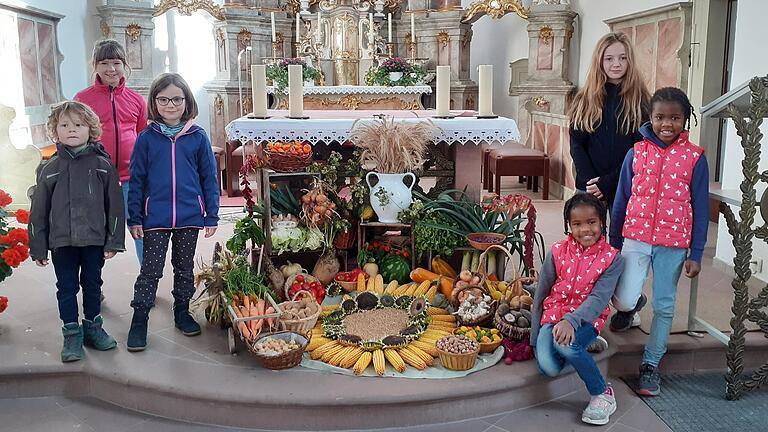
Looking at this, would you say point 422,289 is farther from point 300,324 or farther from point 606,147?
point 606,147

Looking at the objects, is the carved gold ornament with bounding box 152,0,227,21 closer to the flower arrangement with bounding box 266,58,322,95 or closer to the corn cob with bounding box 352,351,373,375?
the flower arrangement with bounding box 266,58,322,95

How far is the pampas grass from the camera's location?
432cm

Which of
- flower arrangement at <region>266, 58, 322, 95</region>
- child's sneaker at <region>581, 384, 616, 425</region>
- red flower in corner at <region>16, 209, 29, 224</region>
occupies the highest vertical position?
flower arrangement at <region>266, 58, 322, 95</region>

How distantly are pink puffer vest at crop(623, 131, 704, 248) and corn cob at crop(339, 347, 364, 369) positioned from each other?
1533mm

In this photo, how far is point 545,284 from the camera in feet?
10.9

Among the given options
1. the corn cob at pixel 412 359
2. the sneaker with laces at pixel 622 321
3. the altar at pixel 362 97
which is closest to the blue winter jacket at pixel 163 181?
the corn cob at pixel 412 359

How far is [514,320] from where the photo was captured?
12.2ft

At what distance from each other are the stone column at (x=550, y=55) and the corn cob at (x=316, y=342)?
20.7 feet

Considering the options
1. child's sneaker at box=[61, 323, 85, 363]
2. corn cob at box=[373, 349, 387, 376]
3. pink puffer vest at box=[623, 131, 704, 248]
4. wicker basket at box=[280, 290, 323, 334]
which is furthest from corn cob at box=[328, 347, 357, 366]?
pink puffer vest at box=[623, 131, 704, 248]

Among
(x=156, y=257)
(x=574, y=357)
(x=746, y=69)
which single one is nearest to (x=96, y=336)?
(x=156, y=257)

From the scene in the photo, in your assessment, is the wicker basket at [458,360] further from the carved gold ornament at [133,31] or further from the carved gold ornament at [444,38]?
the carved gold ornament at [133,31]

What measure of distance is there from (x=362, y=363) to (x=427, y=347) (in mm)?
379

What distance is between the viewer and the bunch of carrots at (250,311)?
3.60 meters

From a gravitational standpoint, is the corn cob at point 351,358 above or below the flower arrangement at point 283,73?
below
